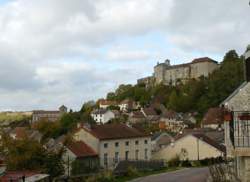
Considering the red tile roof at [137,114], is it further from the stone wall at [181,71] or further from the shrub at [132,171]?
the shrub at [132,171]

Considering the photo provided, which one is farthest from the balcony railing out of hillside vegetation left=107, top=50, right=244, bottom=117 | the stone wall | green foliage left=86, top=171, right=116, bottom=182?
the stone wall

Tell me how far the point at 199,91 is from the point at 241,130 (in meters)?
105

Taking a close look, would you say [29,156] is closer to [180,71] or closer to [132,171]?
[132,171]

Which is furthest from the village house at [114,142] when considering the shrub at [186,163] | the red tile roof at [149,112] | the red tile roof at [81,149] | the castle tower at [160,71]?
the castle tower at [160,71]

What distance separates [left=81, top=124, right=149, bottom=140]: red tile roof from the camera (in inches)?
1967

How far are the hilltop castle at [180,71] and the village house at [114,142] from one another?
106970 mm

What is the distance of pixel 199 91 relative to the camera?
114000 mm

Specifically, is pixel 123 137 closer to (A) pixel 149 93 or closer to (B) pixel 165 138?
(B) pixel 165 138

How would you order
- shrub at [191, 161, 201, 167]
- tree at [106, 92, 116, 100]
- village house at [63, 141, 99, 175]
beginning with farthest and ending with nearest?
tree at [106, 92, 116, 100], shrub at [191, 161, 201, 167], village house at [63, 141, 99, 175]

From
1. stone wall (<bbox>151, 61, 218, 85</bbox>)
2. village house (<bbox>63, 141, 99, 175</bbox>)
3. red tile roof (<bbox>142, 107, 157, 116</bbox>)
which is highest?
stone wall (<bbox>151, 61, 218, 85</bbox>)

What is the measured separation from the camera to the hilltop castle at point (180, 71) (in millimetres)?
163375

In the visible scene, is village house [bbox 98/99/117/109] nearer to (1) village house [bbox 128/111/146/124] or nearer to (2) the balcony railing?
(1) village house [bbox 128/111/146/124]

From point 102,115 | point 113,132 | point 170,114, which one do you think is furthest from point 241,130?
point 102,115

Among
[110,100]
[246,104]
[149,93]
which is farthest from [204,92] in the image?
[246,104]
